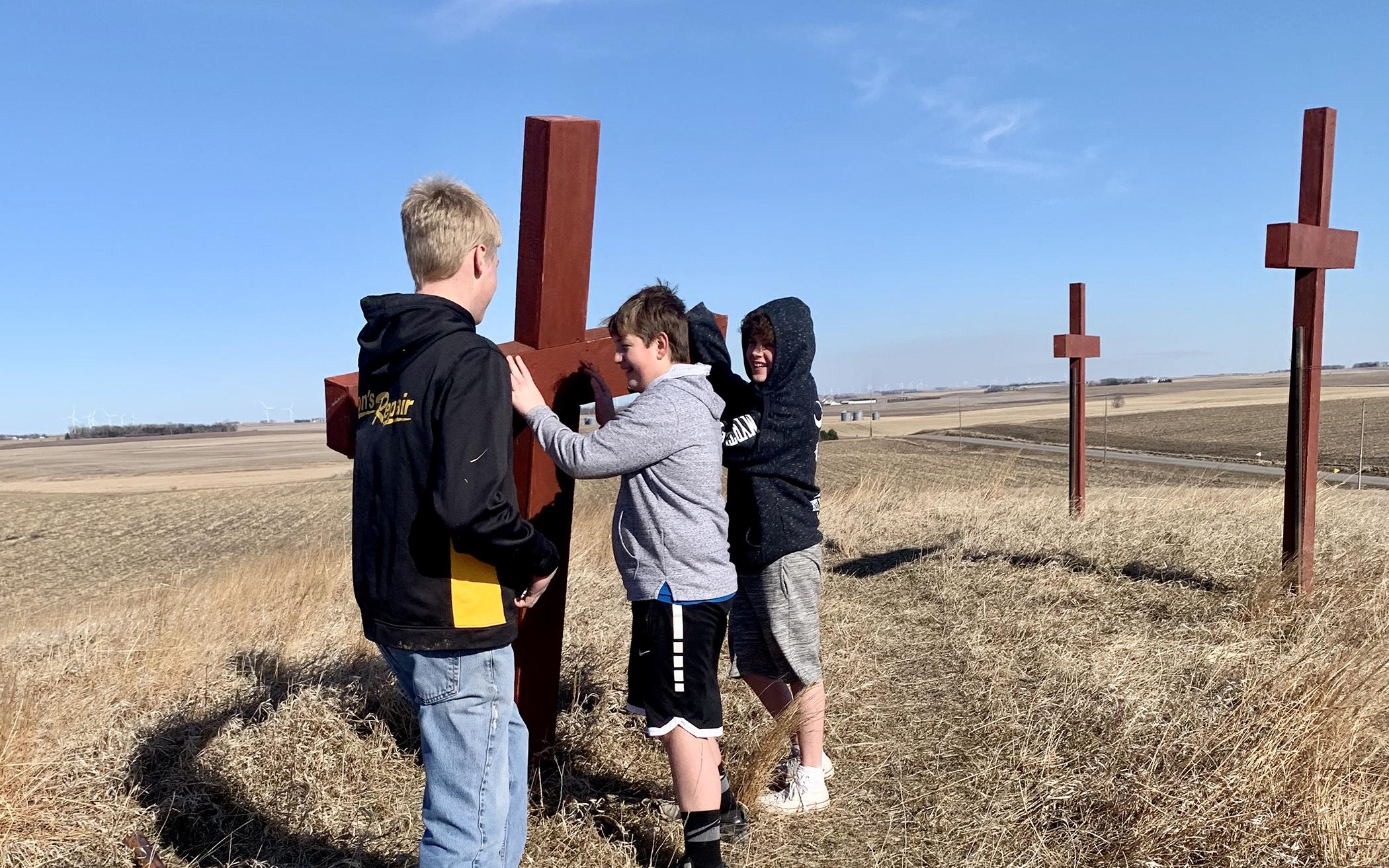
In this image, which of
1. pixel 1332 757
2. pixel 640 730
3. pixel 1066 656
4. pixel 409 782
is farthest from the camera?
pixel 1066 656

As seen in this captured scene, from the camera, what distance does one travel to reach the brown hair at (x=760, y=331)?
313cm

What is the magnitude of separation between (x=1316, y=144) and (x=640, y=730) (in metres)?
4.98

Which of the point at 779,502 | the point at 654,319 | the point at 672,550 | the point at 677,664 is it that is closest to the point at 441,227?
the point at 654,319

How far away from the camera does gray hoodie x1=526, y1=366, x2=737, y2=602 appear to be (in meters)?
2.47

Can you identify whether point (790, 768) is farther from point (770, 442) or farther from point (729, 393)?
point (729, 393)

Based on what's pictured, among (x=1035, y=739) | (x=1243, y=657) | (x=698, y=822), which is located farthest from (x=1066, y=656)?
(x=698, y=822)

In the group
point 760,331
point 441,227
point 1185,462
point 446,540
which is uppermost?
point 441,227

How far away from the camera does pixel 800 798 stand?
120 inches

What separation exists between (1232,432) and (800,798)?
4640 cm

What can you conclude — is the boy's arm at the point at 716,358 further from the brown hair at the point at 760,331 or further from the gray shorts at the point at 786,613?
the gray shorts at the point at 786,613

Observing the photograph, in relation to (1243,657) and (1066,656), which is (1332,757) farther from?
(1066,656)

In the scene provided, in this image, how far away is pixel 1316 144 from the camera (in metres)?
5.18

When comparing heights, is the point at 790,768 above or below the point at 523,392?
below

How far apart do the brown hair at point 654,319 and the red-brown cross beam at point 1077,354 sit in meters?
7.93
